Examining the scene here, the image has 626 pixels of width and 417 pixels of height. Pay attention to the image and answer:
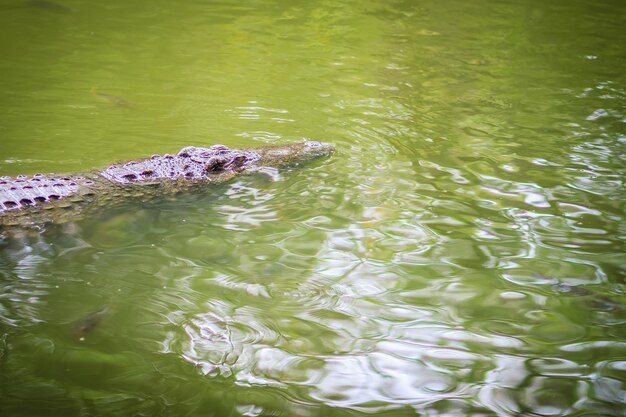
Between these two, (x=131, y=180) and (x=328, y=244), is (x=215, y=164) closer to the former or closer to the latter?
(x=131, y=180)

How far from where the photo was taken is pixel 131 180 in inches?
158

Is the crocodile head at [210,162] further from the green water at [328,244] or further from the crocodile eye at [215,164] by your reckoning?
the green water at [328,244]

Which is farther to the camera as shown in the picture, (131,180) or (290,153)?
(290,153)

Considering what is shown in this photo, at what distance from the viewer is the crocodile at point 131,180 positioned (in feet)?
11.6

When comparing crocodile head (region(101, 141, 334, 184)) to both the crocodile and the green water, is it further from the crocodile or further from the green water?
the green water

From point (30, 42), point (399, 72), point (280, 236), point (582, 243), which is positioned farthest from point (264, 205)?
point (30, 42)

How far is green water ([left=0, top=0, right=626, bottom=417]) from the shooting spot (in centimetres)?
236

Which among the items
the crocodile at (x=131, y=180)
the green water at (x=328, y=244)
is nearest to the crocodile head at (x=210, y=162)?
the crocodile at (x=131, y=180)

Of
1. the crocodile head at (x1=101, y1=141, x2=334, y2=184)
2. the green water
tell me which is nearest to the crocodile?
Result: the crocodile head at (x1=101, y1=141, x2=334, y2=184)

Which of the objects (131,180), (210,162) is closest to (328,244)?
(210,162)

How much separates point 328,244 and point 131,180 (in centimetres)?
161

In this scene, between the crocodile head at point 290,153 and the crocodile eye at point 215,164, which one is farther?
the crocodile head at point 290,153

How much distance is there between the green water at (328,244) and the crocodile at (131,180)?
14 cm

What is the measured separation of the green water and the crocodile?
14 cm
